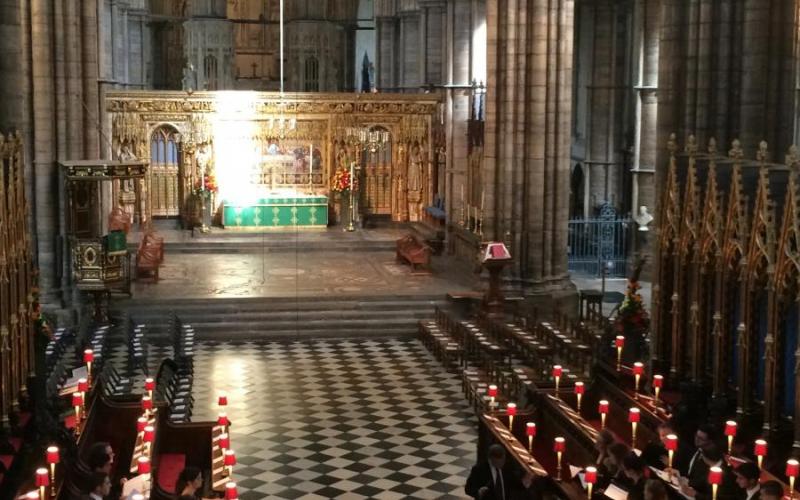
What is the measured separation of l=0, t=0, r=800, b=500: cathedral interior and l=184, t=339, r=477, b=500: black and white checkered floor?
7 centimetres

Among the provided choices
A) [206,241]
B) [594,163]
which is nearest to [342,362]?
[206,241]

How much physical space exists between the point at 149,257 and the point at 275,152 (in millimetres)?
9662

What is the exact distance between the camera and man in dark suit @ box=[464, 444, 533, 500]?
38.0 ft

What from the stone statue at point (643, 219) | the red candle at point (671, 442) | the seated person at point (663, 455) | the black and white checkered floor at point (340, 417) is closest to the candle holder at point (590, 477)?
the red candle at point (671, 442)

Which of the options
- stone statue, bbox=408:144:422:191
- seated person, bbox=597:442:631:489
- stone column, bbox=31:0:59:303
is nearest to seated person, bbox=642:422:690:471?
seated person, bbox=597:442:631:489

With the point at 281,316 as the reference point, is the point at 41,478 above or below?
above

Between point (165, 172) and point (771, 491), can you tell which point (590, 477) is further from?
point (165, 172)

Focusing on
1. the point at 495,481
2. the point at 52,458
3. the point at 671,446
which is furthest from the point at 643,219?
the point at 52,458

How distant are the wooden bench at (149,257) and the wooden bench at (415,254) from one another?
5730 mm

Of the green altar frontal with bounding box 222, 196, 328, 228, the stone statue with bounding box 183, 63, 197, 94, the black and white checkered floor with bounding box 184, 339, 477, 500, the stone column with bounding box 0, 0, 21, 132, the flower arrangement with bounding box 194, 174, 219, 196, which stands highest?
the stone statue with bounding box 183, 63, 197, 94

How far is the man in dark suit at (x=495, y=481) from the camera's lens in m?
11.6

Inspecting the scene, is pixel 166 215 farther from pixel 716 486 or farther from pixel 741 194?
pixel 716 486

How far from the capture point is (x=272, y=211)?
3472 centimetres

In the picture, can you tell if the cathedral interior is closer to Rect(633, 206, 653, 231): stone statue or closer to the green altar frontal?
the green altar frontal
